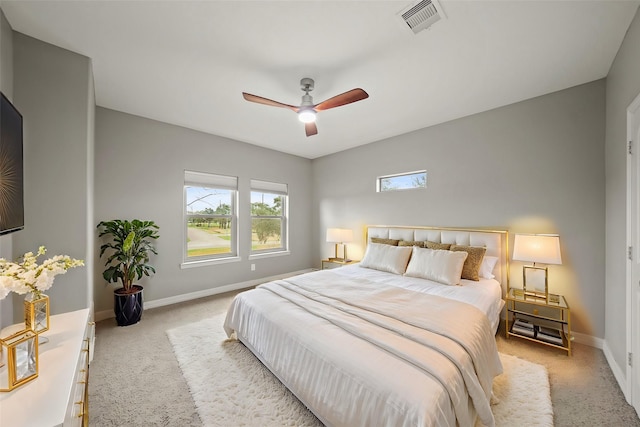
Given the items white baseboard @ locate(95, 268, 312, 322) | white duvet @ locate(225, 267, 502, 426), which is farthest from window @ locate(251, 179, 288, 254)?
white duvet @ locate(225, 267, 502, 426)

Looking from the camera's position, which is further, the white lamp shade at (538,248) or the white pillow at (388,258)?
the white pillow at (388,258)

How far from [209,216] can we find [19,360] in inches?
132

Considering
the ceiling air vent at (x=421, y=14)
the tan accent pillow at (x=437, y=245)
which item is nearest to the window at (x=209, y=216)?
the tan accent pillow at (x=437, y=245)

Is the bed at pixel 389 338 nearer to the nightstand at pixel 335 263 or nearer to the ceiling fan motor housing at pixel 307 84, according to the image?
the nightstand at pixel 335 263

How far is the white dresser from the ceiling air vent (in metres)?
2.75

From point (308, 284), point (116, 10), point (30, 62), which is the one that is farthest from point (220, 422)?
point (30, 62)

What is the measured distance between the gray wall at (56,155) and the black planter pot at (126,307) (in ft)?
3.05

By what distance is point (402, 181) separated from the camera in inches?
168

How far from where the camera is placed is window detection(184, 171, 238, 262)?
411 centimetres

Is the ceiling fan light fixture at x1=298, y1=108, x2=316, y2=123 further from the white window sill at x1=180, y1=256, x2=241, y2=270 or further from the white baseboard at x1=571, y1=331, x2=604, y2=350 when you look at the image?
the white baseboard at x1=571, y1=331, x2=604, y2=350

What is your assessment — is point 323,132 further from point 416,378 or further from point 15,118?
point 416,378

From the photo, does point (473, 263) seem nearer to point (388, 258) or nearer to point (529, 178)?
point (388, 258)

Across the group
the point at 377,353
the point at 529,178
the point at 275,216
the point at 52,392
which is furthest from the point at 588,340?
the point at 275,216

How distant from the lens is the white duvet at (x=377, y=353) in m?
1.24
